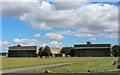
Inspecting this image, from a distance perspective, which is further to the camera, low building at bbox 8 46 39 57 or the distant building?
low building at bbox 8 46 39 57

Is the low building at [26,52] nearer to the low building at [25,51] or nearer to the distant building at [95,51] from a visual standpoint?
the low building at [25,51]

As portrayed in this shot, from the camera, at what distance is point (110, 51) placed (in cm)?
14488

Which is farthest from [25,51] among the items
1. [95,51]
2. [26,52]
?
[95,51]

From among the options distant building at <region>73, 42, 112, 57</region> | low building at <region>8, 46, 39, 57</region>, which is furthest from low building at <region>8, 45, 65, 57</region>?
distant building at <region>73, 42, 112, 57</region>

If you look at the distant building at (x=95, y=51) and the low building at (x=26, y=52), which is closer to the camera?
the distant building at (x=95, y=51)

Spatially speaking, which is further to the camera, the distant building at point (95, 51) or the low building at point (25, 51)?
the low building at point (25, 51)

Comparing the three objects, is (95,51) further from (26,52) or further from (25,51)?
(25,51)

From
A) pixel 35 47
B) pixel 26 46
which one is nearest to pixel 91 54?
pixel 35 47

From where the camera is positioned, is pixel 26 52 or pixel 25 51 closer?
pixel 26 52

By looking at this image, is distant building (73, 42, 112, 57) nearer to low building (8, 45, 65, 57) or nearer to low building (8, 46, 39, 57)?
low building (8, 45, 65, 57)

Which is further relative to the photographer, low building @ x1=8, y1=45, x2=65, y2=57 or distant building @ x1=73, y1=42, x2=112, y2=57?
low building @ x1=8, y1=45, x2=65, y2=57

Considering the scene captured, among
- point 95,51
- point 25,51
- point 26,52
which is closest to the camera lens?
point 95,51

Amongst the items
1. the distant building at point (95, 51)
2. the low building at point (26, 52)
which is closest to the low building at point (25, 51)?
the low building at point (26, 52)

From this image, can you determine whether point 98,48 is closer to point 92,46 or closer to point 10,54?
point 92,46
